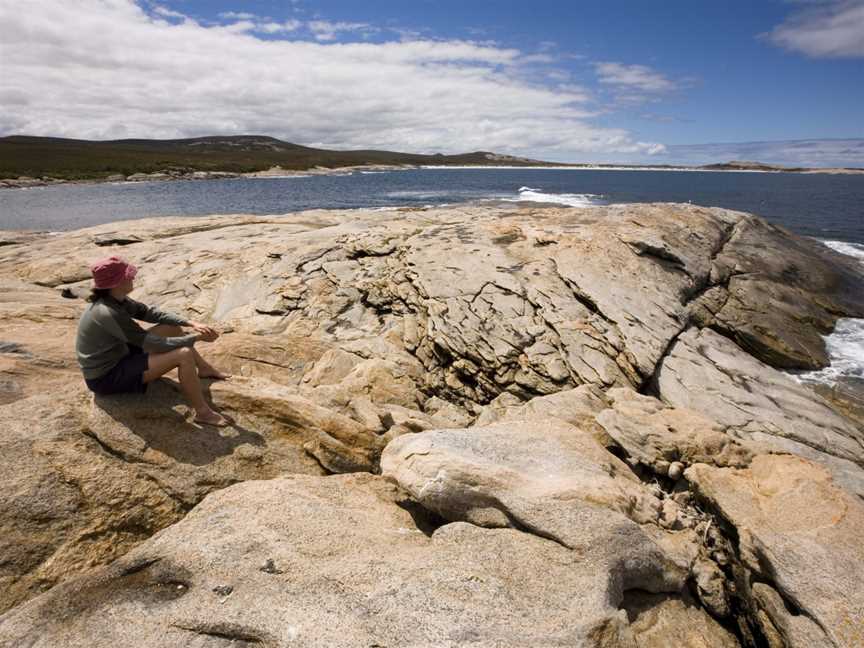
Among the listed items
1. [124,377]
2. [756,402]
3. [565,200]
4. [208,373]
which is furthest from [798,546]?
[565,200]

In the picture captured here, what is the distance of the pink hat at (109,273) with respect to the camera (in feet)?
23.3

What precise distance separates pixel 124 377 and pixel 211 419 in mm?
1434

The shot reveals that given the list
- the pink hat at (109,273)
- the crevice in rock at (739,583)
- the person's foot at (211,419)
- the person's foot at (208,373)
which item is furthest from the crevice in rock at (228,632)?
the crevice in rock at (739,583)

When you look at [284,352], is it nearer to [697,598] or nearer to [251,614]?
[251,614]

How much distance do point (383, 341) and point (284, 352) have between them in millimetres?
4146

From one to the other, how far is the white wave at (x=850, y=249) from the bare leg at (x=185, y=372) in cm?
4268

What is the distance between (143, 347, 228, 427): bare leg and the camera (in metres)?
7.77

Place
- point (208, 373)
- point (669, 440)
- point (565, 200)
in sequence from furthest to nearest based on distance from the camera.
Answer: point (565, 200) → point (669, 440) → point (208, 373)

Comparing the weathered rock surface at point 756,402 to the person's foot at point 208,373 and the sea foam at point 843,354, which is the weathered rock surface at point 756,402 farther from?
the person's foot at point 208,373

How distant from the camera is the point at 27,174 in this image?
116 meters

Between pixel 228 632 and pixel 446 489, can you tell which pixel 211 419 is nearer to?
pixel 228 632

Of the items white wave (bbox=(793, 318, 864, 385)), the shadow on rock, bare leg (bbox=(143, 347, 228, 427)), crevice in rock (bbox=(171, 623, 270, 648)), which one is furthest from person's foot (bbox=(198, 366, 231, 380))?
white wave (bbox=(793, 318, 864, 385))

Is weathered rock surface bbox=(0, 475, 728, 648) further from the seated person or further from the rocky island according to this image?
the seated person

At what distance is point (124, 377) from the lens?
7711mm
